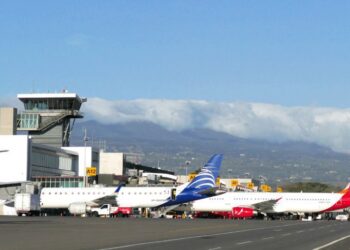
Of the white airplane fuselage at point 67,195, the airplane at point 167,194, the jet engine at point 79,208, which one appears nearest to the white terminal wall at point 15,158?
the white airplane fuselage at point 67,195

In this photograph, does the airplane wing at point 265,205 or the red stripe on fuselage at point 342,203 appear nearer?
the red stripe on fuselage at point 342,203

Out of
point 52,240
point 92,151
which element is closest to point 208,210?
A: point 92,151

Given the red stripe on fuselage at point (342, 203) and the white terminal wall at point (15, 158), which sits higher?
the white terminal wall at point (15, 158)

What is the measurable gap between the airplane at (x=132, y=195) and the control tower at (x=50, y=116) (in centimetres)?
4960

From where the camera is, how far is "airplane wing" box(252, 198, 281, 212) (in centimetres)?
10512

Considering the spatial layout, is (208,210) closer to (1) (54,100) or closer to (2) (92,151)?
(2) (92,151)

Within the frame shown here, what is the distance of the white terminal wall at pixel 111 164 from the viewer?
16250 cm

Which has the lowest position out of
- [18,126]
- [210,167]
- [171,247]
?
[171,247]

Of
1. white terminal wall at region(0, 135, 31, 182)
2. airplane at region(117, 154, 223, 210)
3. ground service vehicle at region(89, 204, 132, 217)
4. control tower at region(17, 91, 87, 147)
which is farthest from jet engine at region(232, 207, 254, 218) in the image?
control tower at region(17, 91, 87, 147)

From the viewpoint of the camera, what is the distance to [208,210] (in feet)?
347

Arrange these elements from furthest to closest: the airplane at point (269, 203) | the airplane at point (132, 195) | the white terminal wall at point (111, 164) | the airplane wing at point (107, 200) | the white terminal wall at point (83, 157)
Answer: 1. the white terminal wall at point (111, 164)
2. the white terminal wall at point (83, 157)
3. the airplane at point (269, 203)
4. the airplane wing at point (107, 200)
5. the airplane at point (132, 195)

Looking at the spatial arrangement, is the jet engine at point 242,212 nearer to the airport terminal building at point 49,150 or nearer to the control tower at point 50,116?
the airport terminal building at point 49,150

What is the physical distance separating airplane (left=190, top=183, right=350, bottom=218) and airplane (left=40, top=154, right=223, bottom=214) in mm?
2472

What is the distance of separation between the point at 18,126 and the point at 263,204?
6414 cm
